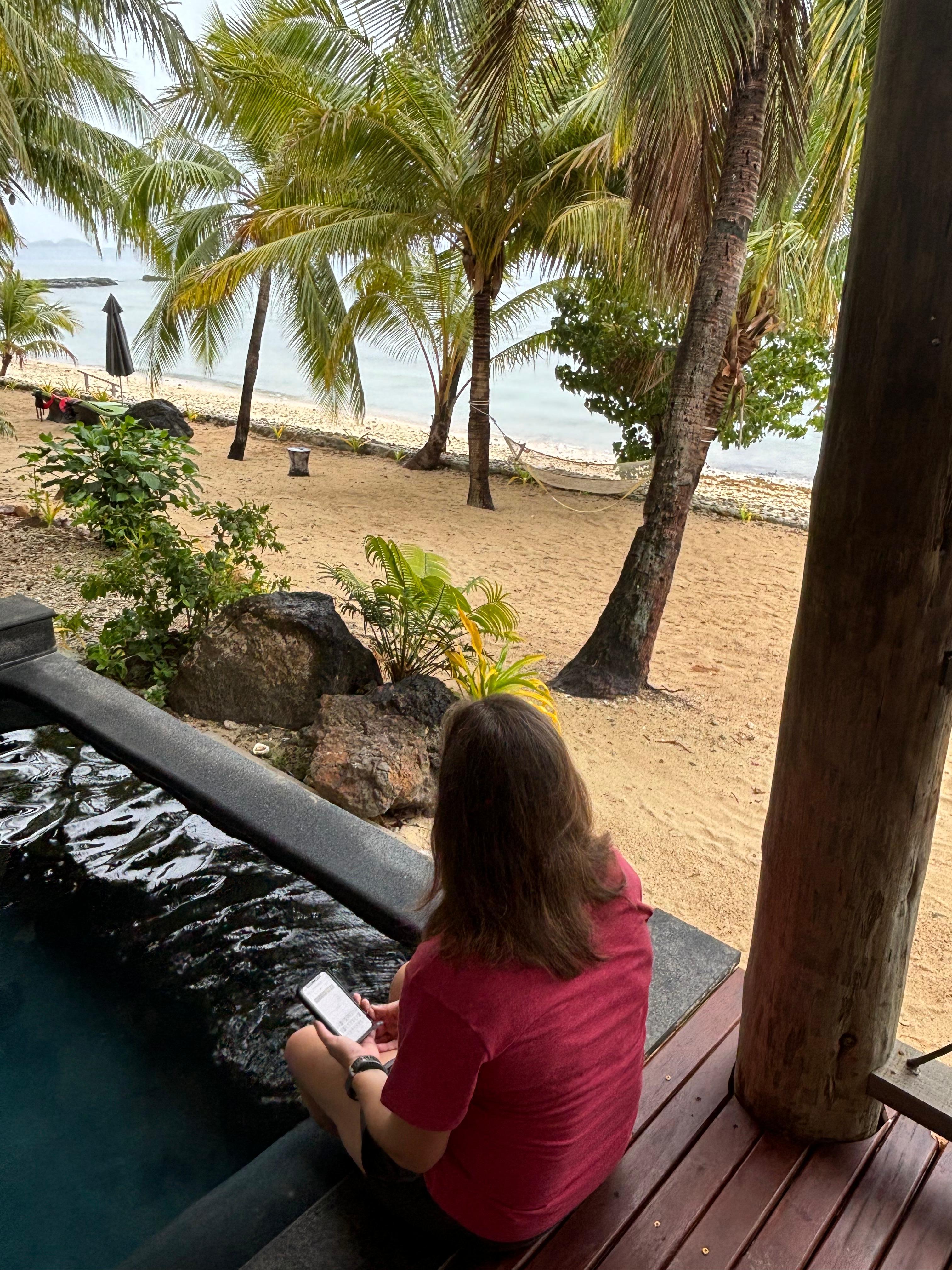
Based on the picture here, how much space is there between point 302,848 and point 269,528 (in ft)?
10.6

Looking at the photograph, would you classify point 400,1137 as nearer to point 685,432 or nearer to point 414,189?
point 685,432

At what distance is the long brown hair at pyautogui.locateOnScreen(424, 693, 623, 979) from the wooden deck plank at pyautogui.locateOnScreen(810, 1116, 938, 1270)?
889 mm

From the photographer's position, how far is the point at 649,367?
39.4 feet

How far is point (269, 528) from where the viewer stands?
595 cm

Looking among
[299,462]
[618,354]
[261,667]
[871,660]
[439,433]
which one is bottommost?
[261,667]

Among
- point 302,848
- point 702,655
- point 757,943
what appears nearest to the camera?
point 757,943

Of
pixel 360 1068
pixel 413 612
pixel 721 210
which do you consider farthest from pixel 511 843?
pixel 721 210

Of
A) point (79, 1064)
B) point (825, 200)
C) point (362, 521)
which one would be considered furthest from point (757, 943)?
point (362, 521)

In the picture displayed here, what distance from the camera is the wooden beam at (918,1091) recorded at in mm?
1832

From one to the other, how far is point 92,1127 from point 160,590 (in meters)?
3.70

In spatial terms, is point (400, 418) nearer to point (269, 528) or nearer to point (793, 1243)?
point (269, 528)

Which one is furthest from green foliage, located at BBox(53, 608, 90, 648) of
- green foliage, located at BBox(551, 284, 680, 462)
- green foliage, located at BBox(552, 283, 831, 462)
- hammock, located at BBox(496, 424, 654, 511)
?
green foliage, located at BBox(551, 284, 680, 462)

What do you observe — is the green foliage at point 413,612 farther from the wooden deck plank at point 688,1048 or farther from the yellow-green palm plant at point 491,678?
the wooden deck plank at point 688,1048

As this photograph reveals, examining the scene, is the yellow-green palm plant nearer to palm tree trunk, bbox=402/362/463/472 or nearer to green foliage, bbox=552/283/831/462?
green foliage, bbox=552/283/831/462
